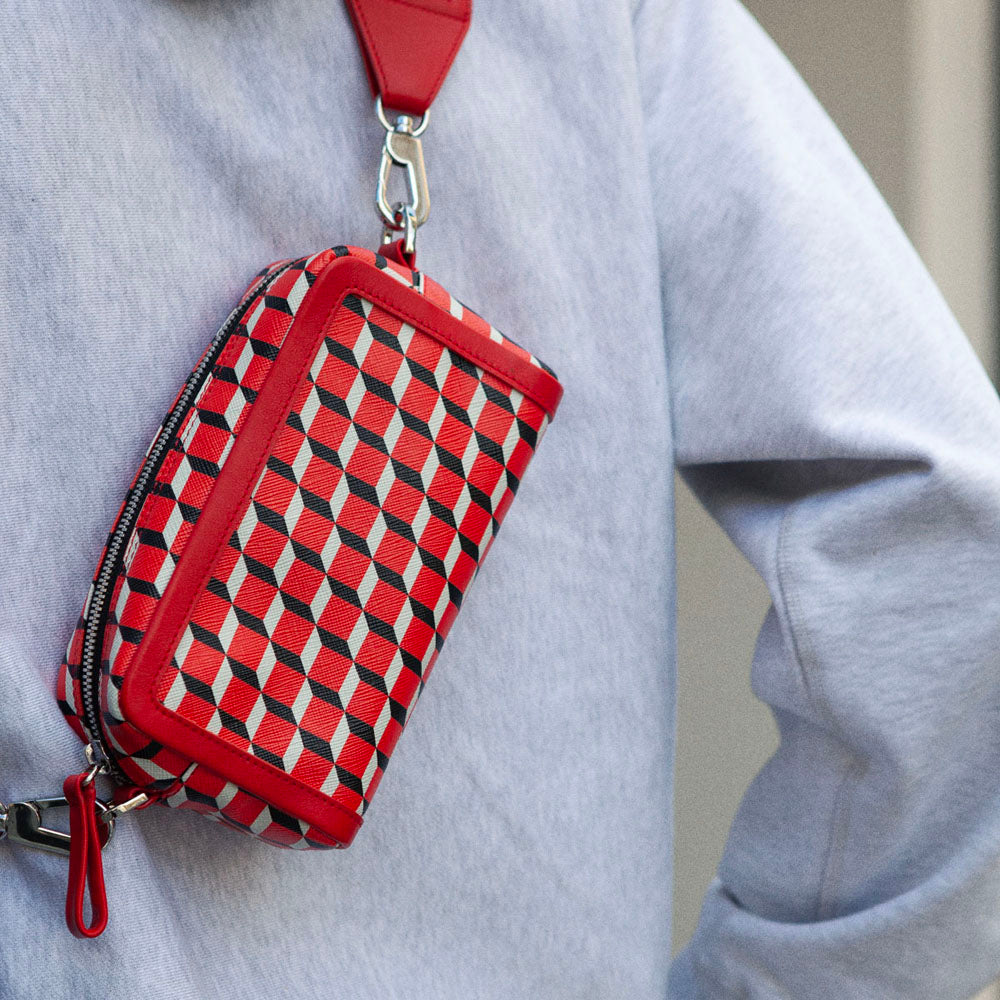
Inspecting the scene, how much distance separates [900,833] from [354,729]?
0.35 meters

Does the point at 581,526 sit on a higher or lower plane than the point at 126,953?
higher

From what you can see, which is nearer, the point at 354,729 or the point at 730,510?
the point at 354,729

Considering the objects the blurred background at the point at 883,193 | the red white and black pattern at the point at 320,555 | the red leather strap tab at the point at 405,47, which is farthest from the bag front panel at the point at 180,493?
the blurred background at the point at 883,193

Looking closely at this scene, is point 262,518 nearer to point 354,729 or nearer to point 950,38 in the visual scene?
point 354,729

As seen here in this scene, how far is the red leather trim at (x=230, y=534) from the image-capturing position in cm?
36

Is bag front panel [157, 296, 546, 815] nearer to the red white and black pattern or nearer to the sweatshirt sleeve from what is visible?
the red white and black pattern

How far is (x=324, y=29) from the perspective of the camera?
0.47 meters

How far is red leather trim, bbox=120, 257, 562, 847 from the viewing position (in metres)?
0.36

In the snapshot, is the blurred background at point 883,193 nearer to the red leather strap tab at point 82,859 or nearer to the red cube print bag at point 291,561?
the red cube print bag at point 291,561

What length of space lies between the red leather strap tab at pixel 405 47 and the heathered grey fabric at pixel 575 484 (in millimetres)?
13

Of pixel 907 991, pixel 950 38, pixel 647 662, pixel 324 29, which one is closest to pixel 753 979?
pixel 907 991

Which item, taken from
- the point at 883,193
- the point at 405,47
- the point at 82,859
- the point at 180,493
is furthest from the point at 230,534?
the point at 883,193

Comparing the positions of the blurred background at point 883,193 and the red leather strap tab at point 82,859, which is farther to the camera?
the blurred background at point 883,193

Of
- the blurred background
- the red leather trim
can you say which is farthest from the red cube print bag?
the blurred background
